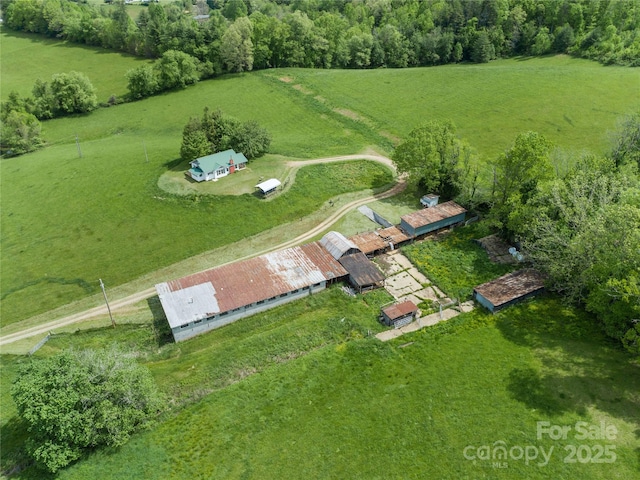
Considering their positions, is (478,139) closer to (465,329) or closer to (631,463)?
(465,329)

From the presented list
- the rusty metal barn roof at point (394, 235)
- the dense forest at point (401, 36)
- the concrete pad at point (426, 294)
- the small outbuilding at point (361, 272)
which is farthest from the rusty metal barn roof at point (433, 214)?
the dense forest at point (401, 36)

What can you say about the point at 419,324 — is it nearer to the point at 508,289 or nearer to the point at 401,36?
the point at 508,289

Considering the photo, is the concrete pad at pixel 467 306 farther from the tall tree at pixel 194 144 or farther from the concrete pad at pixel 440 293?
→ the tall tree at pixel 194 144

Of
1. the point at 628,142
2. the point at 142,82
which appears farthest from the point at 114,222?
the point at 628,142

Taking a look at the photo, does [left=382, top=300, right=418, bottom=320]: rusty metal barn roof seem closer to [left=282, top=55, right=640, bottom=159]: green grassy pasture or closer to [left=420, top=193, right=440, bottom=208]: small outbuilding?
[left=420, top=193, right=440, bottom=208]: small outbuilding

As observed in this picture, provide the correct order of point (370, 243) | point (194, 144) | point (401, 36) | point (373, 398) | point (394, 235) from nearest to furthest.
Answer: point (373, 398), point (370, 243), point (394, 235), point (194, 144), point (401, 36)

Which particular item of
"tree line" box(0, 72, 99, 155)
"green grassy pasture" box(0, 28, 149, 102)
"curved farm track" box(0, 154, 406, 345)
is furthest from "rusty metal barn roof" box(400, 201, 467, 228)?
"green grassy pasture" box(0, 28, 149, 102)
